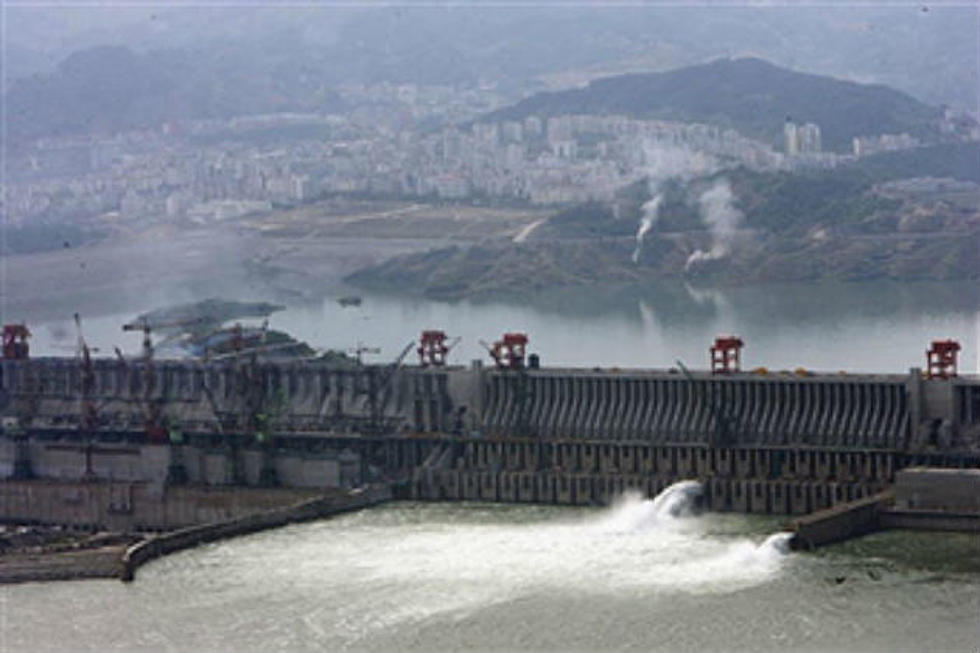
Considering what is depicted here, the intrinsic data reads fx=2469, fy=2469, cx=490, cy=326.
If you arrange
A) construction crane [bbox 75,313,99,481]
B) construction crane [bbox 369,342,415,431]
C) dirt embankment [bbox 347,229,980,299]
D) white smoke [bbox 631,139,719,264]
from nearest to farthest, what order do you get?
construction crane [bbox 369,342,415,431] < construction crane [bbox 75,313,99,481] < dirt embankment [bbox 347,229,980,299] < white smoke [bbox 631,139,719,264]

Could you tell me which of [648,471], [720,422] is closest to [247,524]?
[648,471]

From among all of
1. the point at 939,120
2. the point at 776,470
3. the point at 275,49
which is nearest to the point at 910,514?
the point at 776,470

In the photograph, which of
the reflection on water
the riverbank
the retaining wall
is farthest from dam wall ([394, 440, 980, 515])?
the reflection on water

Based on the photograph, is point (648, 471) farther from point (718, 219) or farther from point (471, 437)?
point (718, 219)

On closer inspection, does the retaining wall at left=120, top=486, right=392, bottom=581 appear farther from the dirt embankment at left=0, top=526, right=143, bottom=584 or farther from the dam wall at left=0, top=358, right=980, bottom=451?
the dam wall at left=0, top=358, right=980, bottom=451

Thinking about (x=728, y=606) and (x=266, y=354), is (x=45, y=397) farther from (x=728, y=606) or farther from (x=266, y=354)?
(x=728, y=606)
